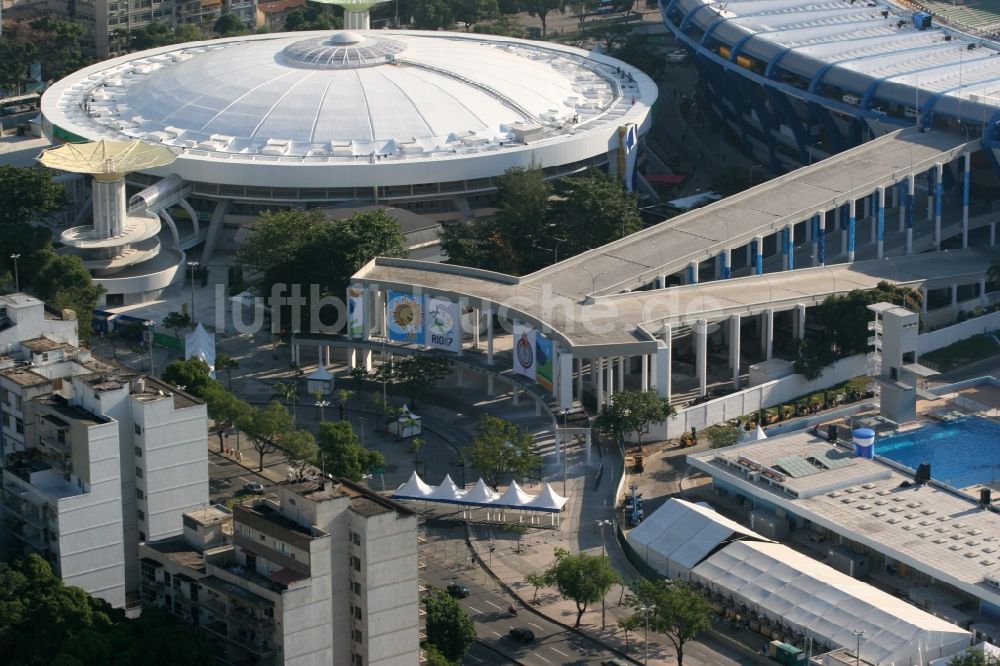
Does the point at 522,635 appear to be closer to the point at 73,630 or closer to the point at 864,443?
the point at 73,630

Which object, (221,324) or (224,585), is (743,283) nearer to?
(221,324)

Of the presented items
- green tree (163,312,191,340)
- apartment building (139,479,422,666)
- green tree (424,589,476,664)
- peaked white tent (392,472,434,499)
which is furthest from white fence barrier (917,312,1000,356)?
apartment building (139,479,422,666)

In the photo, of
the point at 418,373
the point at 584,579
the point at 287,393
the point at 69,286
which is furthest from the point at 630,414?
the point at 69,286

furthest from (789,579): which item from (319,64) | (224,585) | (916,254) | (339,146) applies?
(319,64)

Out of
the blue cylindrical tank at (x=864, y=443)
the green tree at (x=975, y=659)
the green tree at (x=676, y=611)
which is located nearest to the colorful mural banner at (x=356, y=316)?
the blue cylindrical tank at (x=864, y=443)

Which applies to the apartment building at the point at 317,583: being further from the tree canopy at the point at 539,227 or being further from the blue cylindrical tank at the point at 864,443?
the tree canopy at the point at 539,227
